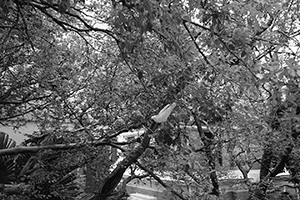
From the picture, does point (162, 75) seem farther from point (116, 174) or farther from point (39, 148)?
point (39, 148)

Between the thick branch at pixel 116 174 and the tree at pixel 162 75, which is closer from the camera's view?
the tree at pixel 162 75

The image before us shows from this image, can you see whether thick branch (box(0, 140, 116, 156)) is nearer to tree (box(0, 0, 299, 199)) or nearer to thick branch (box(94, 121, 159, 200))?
tree (box(0, 0, 299, 199))

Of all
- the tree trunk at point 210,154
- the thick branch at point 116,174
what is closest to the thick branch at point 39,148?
A: the thick branch at point 116,174

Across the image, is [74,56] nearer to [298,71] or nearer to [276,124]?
[276,124]

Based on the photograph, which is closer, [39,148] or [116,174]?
[39,148]

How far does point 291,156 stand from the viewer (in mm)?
4586

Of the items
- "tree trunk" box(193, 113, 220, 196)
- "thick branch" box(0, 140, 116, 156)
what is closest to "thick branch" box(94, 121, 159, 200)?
"thick branch" box(0, 140, 116, 156)

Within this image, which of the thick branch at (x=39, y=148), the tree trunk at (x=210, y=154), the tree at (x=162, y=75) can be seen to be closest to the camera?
the tree at (x=162, y=75)

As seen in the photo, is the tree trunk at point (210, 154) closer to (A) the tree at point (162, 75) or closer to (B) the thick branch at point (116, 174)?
(A) the tree at point (162, 75)

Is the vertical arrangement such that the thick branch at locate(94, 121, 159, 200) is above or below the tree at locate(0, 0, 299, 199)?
below

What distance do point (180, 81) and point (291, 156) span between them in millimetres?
3160

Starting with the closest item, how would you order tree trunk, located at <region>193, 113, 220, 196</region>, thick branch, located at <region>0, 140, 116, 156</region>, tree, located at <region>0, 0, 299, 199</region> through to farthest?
tree, located at <region>0, 0, 299, 199</region>, thick branch, located at <region>0, 140, 116, 156</region>, tree trunk, located at <region>193, 113, 220, 196</region>

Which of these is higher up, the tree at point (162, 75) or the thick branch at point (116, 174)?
the tree at point (162, 75)

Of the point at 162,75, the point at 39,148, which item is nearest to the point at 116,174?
the point at 39,148
